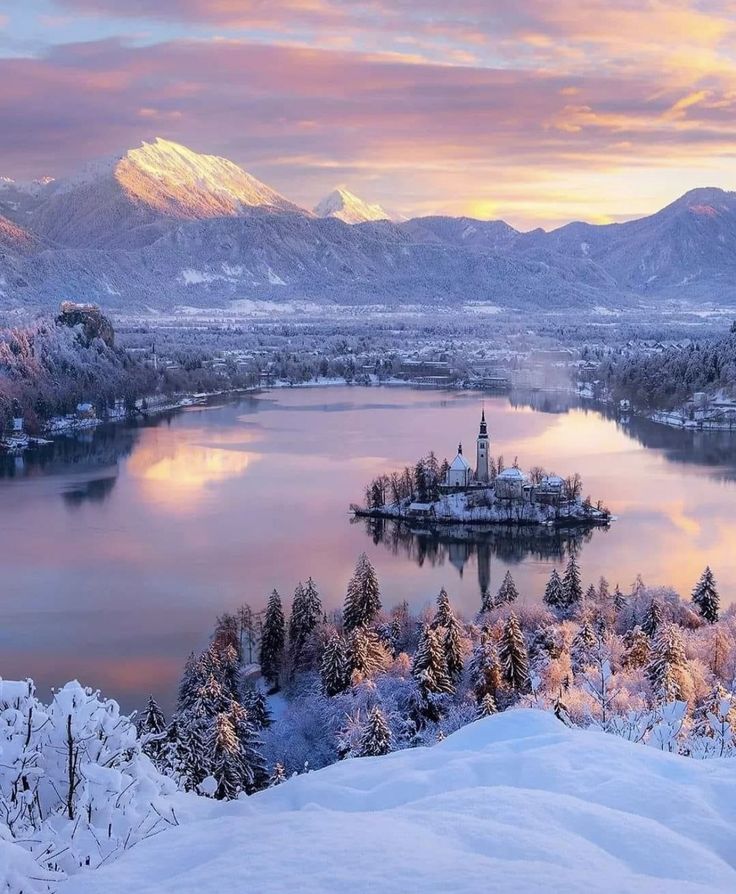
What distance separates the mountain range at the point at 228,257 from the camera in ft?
290

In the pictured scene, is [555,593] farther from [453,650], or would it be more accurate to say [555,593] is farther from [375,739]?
[375,739]

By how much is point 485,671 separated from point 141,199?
106 m

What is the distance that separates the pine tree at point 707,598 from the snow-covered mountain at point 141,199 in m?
93.2

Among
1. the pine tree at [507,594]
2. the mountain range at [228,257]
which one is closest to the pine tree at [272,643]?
the pine tree at [507,594]

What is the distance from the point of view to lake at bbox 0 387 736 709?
1191 cm

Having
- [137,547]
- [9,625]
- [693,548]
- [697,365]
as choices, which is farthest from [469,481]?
[697,365]

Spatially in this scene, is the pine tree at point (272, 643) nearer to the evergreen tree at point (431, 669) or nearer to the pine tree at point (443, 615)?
the pine tree at point (443, 615)

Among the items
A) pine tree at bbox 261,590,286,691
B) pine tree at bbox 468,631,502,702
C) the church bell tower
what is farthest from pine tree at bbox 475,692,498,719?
the church bell tower

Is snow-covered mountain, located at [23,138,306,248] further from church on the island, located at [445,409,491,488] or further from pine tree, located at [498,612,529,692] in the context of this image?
pine tree, located at [498,612,529,692]

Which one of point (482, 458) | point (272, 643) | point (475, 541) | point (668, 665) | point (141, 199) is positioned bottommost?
point (475, 541)

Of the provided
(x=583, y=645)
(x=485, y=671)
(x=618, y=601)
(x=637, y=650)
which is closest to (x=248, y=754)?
(x=485, y=671)

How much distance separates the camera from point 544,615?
1143 centimetres

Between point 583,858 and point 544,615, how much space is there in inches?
376

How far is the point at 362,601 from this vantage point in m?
11.8
